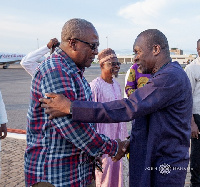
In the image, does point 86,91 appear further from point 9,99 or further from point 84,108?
point 9,99

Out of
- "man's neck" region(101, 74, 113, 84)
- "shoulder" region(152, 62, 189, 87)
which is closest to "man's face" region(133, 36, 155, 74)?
"shoulder" region(152, 62, 189, 87)

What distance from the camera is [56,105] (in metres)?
1.78

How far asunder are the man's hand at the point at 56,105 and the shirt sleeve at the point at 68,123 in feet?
0.14

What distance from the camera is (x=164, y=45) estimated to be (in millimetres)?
2145

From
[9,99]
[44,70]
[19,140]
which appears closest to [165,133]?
[44,70]

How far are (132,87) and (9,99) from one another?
34.2ft

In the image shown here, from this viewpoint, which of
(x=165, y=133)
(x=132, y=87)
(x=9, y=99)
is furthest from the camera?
(x=9, y=99)

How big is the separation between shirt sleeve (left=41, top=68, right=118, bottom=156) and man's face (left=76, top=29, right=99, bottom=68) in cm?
25

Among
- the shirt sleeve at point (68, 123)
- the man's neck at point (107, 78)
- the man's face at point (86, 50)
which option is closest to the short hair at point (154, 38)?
the man's face at point (86, 50)

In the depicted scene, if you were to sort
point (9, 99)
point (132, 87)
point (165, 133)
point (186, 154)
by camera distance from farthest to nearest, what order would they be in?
point (9, 99)
point (132, 87)
point (186, 154)
point (165, 133)

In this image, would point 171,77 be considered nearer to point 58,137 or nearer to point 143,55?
point 143,55

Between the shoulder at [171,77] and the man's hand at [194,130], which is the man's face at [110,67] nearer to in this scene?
the man's hand at [194,130]

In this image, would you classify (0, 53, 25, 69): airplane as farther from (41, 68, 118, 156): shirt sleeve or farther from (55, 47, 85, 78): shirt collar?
(41, 68, 118, 156): shirt sleeve

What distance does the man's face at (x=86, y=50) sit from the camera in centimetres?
207
